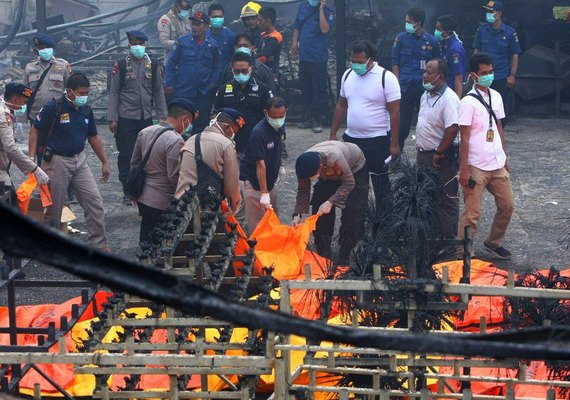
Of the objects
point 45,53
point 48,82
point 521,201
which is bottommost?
point 521,201

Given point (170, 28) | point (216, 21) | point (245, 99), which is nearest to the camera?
point (245, 99)

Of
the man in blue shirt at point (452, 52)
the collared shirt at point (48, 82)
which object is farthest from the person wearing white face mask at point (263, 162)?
the man in blue shirt at point (452, 52)

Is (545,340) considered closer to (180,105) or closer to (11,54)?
(180,105)

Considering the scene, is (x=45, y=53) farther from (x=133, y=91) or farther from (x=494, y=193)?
(x=494, y=193)

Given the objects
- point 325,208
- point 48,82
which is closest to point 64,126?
point 48,82

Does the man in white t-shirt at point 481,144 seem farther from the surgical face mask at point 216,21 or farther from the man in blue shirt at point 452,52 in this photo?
the surgical face mask at point 216,21

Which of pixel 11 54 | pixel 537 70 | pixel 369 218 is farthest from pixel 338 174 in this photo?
pixel 11 54

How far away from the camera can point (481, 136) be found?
8641mm

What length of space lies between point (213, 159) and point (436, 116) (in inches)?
87.5

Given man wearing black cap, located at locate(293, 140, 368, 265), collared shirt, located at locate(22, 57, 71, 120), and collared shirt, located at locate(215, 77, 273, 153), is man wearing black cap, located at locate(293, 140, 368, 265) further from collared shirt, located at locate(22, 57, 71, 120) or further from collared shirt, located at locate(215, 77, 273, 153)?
collared shirt, located at locate(22, 57, 71, 120)

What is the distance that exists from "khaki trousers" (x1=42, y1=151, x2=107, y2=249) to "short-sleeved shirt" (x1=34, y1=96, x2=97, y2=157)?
9cm

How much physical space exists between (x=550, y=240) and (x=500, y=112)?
59.2 inches

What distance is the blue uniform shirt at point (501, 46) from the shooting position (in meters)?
13.0

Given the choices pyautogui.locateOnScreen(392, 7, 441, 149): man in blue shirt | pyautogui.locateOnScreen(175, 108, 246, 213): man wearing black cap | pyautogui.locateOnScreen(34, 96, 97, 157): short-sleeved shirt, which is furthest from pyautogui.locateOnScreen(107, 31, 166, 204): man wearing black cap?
pyautogui.locateOnScreen(392, 7, 441, 149): man in blue shirt
